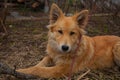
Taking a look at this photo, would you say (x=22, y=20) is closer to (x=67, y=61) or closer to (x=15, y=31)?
(x=15, y=31)

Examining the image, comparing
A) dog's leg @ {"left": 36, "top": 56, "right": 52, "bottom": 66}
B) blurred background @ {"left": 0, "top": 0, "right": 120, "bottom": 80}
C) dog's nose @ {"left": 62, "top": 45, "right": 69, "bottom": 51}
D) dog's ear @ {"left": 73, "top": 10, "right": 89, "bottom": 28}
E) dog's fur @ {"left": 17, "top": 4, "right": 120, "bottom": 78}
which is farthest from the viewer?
blurred background @ {"left": 0, "top": 0, "right": 120, "bottom": 80}

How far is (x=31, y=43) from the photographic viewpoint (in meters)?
6.61

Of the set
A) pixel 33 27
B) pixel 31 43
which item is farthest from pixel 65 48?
pixel 33 27

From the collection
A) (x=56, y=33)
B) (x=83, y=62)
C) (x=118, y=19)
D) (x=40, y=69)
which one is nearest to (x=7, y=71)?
(x=40, y=69)

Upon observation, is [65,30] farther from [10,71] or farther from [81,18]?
[10,71]

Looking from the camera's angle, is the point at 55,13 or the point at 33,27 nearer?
the point at 55,13

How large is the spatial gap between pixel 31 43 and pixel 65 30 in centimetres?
201

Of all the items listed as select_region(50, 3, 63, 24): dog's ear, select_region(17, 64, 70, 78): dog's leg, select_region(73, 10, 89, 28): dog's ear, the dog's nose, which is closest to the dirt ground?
select_region(17, 64, 70, 78): dog's leg

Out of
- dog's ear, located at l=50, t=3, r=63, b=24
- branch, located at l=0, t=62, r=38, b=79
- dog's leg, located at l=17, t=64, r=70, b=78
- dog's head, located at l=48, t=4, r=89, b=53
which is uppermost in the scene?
dog's ear, located at l=50, t=3, r=63, b=24

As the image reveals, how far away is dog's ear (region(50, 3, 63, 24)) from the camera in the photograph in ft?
16.3

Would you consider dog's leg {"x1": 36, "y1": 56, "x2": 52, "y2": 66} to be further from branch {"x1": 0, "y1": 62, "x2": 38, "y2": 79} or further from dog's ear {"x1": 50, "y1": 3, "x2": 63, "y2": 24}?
branch {"x1": 0, "y1": 62, "x2": 38, "y2": 79}

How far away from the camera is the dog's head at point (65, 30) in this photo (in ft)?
15.3

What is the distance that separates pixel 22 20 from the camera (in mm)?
8781

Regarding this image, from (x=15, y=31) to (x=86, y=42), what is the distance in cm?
295
